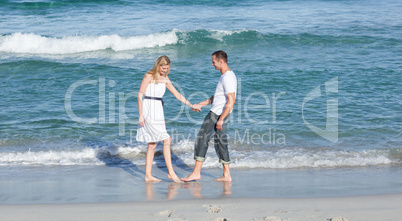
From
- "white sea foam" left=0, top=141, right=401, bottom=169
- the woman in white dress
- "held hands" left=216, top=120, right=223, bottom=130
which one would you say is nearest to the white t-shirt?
"held hands" left=216, top=120, right=223, bottom=130

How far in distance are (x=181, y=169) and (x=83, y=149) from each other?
1.90m

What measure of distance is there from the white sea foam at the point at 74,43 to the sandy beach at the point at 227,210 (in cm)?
1148

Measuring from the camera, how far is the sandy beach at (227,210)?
444 centimetres

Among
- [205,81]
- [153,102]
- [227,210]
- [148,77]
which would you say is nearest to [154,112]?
[153,102]

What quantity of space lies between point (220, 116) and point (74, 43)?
11364 millimetres

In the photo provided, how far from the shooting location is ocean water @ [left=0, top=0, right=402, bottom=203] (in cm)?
745

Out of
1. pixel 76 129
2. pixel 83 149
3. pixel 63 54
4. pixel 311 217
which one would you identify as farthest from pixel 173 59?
pixel 311 217

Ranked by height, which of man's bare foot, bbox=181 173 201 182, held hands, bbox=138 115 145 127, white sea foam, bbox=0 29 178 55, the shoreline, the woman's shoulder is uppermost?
white sea foam, bbox=0 29 178 55

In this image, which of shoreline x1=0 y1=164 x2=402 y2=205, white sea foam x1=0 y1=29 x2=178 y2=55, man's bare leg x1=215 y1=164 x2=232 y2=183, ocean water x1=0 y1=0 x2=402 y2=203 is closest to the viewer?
shoreline x1=0 y1=164 x2=402 y2=205

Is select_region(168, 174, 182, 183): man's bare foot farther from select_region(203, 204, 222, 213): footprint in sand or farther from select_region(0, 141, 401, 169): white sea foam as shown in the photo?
select_region(203, 204, 222, 213): footprint in sand

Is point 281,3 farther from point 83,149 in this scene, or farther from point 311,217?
point 311,217

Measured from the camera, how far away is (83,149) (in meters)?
7.46

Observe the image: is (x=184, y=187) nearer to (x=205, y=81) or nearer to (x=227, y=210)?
(x=227, y=210)

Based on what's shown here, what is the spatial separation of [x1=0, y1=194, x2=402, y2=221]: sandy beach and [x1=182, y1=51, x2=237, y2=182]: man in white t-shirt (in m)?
1.00
